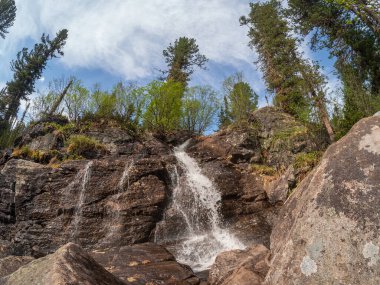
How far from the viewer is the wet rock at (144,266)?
8.38 meters

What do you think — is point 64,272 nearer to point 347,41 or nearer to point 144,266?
point 144,266

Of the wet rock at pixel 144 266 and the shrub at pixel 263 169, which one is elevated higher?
the shrub at pixel 263 169

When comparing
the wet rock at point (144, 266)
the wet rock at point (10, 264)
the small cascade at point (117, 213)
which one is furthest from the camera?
the small cascade at point (117, 213)

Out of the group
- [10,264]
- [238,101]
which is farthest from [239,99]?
[10,264]

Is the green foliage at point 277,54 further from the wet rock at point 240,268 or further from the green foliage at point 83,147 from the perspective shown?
the wet rock at point 240,268

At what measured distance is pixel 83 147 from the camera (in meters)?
21.2

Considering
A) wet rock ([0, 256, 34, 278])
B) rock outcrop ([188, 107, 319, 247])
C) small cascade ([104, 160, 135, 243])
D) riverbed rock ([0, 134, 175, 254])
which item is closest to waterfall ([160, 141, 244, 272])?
rock outcrop ([188, 107, 319, 247])

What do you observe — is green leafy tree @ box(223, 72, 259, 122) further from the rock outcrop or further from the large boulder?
the large boulder

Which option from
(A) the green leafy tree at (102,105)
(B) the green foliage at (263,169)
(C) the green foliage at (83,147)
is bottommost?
(B) the green foliage at (263,169)

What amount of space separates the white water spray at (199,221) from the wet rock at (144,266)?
2.31 meters

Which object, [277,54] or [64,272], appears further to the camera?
[277,54]

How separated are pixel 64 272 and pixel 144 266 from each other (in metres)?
6.01

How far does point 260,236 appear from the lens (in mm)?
14352

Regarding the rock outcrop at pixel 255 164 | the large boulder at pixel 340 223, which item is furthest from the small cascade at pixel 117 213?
the large boulder at pixel 340 223
